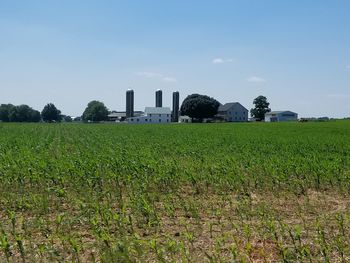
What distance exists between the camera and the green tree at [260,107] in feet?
376

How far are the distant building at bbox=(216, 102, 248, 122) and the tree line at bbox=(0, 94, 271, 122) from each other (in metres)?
11.9

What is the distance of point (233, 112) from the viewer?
13038 centimetres

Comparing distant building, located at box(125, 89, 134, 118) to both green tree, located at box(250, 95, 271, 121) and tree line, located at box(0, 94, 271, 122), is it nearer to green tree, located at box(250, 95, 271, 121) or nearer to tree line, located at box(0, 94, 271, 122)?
tree line, located at box(0, 94, 271, 122)

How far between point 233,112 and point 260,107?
15.2m

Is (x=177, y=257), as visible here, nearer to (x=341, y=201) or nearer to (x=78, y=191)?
(x=78, y=191)

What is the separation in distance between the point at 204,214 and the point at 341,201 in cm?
339

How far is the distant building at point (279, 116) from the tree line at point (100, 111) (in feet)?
42.9

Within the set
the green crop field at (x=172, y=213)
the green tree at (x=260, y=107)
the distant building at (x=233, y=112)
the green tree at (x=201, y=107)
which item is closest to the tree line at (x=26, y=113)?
the distant building at (x=233, y=112)

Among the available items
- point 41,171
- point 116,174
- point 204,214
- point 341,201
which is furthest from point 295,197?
point 41,171

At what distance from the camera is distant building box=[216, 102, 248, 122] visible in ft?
425

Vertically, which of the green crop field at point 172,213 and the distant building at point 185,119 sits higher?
the distant building at point 185,119

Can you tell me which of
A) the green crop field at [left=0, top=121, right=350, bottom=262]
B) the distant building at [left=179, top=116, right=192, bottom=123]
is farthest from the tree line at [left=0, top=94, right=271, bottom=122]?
the green crop field at [left=0, top=121, right=350, bottom=262]

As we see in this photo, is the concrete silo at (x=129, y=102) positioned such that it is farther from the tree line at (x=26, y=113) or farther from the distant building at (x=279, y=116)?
the distant building at (x=279, y=116)

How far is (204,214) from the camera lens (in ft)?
23.1
